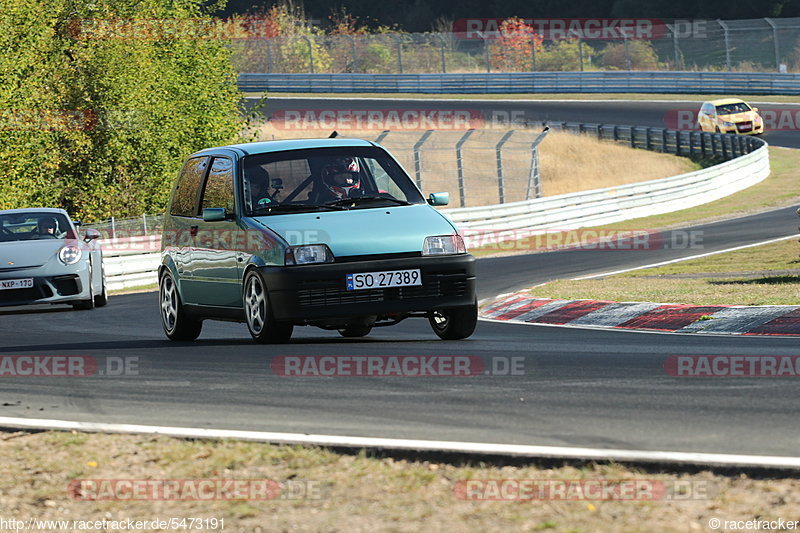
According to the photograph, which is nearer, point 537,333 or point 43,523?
point 43,523

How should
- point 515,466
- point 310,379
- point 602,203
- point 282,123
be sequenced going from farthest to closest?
point 282,123 → point 602,203 → point 310,379 → point 515,466

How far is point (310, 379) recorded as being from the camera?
745 cm

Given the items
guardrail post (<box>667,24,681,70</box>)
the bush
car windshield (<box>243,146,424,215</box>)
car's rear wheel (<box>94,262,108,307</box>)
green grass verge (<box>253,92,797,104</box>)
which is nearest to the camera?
car windshield (<box>243,146,424,215</box>)

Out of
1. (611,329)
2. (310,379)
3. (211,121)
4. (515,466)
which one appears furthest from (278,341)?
(211,121)

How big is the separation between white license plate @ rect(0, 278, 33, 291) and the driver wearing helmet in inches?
273

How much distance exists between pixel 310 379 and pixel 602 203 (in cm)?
2409

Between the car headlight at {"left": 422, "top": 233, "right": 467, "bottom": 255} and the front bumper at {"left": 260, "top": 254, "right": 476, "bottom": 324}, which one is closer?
the front bumper at {"left": 260, "top": 254, "right": 476, "bottom": 324}

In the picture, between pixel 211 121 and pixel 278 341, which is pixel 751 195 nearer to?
pixel 211 121

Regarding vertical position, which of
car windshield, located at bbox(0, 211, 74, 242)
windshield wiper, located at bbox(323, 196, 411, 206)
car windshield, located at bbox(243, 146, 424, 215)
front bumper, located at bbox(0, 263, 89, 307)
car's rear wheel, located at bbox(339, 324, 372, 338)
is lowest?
front bumper, located at bbox(0, 263, 89, 307)

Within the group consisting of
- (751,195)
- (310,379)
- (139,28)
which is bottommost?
(751,195)

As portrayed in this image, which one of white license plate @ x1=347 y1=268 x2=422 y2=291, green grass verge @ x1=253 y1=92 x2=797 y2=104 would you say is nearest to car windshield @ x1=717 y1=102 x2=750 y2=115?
green grass verge @ x1=253 y1=92 x2=797 y2=104

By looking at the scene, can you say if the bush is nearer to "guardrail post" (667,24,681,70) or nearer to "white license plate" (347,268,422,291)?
"white license plate" (347,268,422,291)

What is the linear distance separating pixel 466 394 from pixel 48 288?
1023cm

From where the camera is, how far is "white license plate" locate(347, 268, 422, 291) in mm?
8859
